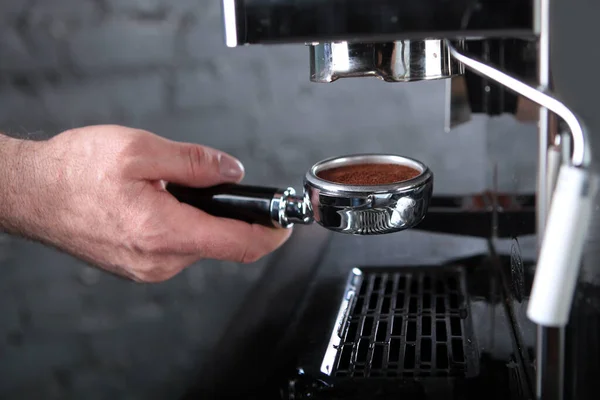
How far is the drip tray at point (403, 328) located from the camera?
21.5 inches

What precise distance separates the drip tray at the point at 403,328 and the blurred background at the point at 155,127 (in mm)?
598

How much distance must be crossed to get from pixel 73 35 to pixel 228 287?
1.85 feet

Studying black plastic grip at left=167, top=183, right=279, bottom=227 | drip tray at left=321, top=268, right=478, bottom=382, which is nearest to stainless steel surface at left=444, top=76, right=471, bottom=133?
drip tray at left=321, top=268, right=478, bottom=382

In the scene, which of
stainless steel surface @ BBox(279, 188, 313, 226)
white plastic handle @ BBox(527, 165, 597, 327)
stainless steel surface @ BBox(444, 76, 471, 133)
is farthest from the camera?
stainless steel surface @ BBox(444, 76, 471, 133)

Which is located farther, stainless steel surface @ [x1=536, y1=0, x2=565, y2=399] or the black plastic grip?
the black plastic grip

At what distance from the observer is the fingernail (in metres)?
0.68

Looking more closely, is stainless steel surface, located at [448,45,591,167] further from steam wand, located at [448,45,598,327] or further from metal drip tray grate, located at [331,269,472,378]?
metal drip tray grate, located at [331,269,472,378]

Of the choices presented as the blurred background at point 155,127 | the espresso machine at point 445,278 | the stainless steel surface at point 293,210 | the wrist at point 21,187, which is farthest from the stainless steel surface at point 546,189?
the blurred background at point 155,127

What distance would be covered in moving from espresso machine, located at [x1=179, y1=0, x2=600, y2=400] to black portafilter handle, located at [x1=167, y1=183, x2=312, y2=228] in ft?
0.32

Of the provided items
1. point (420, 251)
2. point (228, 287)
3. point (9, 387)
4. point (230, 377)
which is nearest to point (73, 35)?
point (228, 287)

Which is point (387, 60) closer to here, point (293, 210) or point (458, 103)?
point (293, 210)

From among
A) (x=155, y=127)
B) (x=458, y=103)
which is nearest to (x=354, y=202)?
(x=458, y=103)

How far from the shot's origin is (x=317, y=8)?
428 mm

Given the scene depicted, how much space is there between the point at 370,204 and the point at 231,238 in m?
0.18
